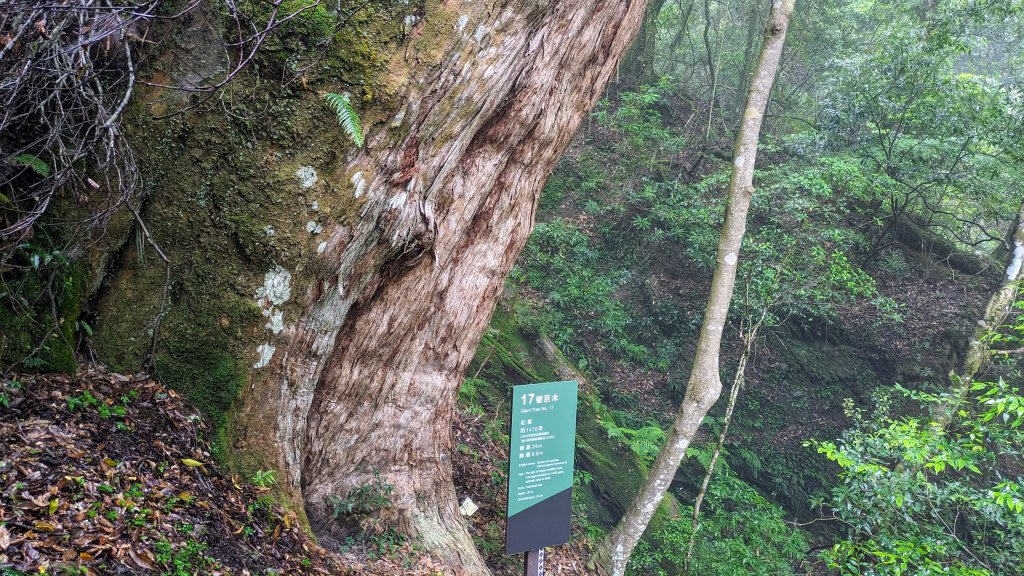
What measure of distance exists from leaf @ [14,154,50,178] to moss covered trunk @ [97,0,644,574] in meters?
0.44

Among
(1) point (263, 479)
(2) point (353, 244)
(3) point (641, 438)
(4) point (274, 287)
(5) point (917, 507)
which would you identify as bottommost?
(3) point (641, 438)

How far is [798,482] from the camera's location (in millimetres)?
9867

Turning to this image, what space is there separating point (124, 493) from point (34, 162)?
1558 millimetres

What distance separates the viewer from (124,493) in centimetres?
253

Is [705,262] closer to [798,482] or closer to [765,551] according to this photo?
[798,482]

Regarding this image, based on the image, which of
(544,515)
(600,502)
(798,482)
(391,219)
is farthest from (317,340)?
(798,482)

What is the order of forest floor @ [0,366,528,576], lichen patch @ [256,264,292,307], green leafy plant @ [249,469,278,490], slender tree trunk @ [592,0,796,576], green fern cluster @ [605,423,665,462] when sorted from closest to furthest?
forest floor @ [0,366,528,576]
lichen patch @ [256,264,292,307]
green leafy plant @ [249,469,278,490]
slender tree trunk @ [592,0,796,576]
green fern cluster @ [605,423,665,462]

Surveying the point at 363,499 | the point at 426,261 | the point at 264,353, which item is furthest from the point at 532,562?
the point at 264,353

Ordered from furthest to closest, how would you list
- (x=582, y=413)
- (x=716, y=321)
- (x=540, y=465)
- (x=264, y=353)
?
(x=582, y=413) < (x=716, y=321) < (x=540, y=465) < (x=264, y=353)

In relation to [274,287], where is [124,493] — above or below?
below

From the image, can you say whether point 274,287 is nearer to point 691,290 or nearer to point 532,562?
point 532,562

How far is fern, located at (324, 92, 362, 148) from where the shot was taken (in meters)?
2.82

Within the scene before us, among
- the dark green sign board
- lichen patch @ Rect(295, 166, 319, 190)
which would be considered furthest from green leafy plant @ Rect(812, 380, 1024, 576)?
lichen patch @ Rect(295, 166, 319, 190)

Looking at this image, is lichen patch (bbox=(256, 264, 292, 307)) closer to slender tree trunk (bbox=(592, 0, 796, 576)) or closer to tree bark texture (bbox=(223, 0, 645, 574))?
tree bark texture (bbox=(223, 0, 645, 574))
